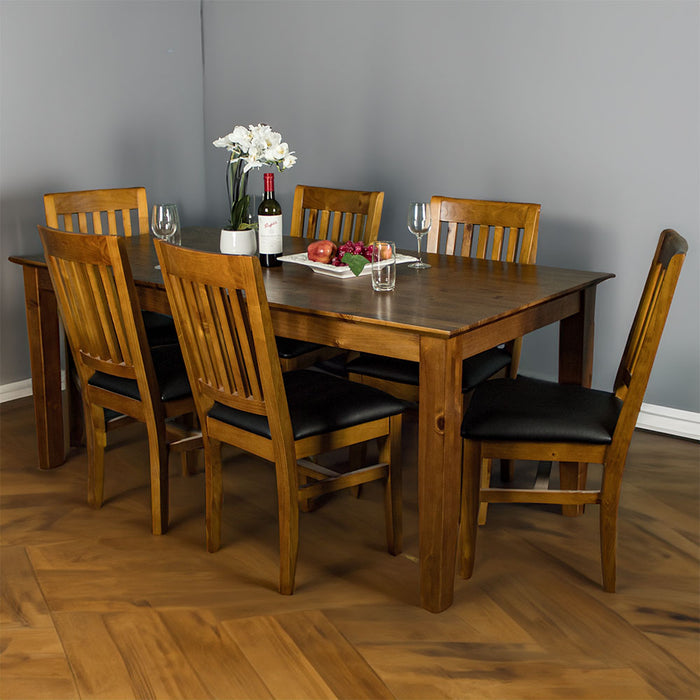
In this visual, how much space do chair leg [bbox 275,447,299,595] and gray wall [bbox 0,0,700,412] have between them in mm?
1793

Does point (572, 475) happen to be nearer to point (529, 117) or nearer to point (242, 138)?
point (242, 138)

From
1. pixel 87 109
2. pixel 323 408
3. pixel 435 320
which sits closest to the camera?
pixel 435 320

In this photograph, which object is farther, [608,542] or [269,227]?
[269,227]

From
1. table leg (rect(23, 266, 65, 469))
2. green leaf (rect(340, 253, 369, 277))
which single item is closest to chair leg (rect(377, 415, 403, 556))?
green leaf (rect(340, 253, 369, 277))

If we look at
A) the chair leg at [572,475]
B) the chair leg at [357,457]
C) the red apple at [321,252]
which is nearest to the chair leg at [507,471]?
the chair leg at [572,475]

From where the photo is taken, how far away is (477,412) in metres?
2.19

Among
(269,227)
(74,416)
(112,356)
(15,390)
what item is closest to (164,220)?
(269,227)

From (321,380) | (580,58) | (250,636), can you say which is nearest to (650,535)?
(321,380)

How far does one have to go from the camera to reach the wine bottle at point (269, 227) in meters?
2.52

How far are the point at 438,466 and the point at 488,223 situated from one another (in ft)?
3.95

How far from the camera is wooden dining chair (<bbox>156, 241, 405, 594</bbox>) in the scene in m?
2.01

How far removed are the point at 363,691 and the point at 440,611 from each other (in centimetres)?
36

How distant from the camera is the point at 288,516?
6.98ft

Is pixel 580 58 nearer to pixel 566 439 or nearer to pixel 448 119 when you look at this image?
pixel 448 119
